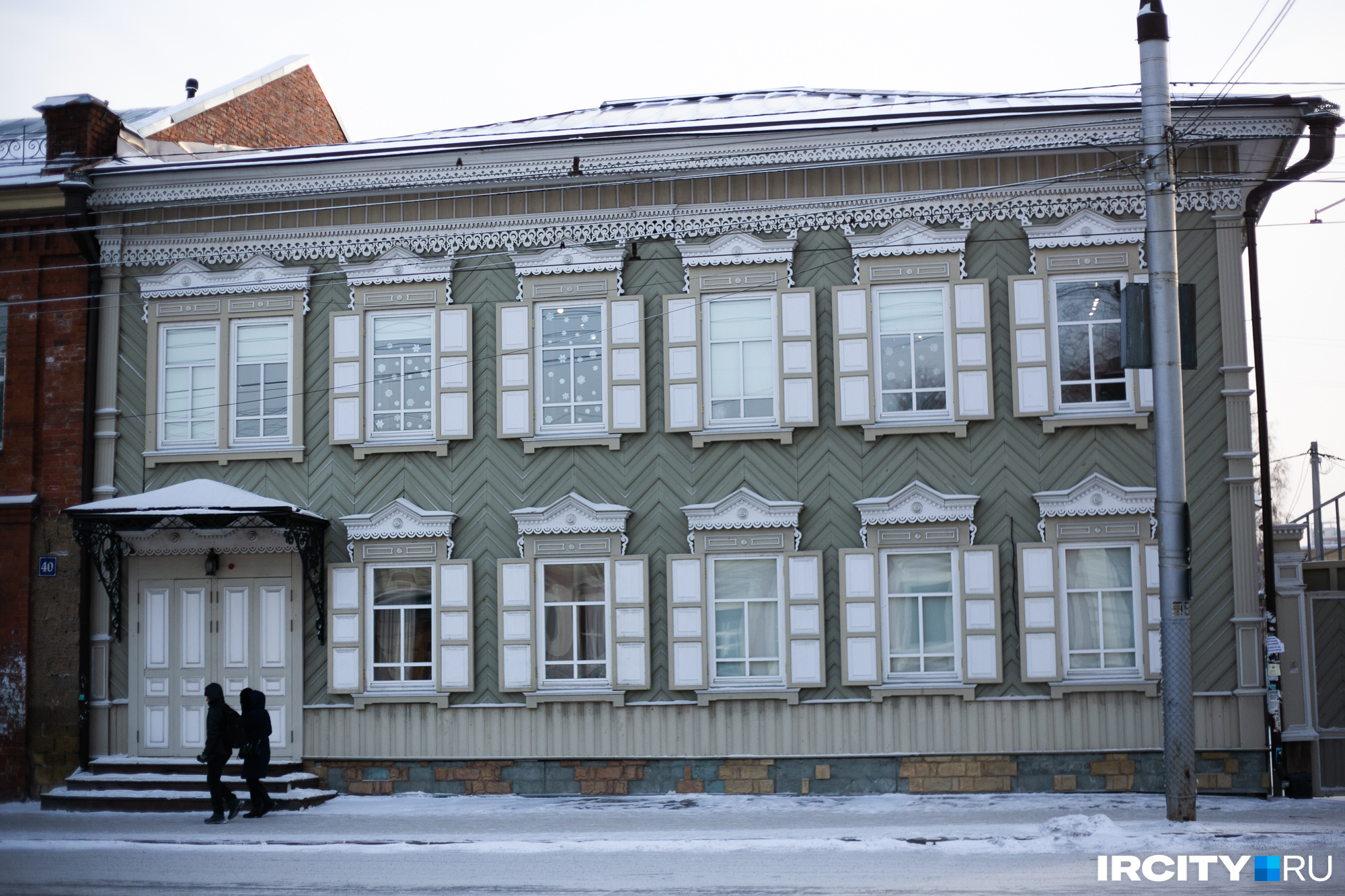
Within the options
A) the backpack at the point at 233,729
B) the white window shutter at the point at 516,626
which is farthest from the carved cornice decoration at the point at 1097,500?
the backpack at the point at 233,729

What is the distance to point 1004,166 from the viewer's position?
14.7 m

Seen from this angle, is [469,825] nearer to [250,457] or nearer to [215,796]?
[215,796]

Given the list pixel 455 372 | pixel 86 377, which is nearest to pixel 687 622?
pixel 455 372

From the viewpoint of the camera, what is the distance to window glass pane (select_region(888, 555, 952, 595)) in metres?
14.6

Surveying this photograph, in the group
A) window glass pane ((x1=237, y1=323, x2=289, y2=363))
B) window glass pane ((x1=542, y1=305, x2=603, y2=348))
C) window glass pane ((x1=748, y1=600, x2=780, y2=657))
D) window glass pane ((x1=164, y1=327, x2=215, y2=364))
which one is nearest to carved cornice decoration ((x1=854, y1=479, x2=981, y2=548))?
window glass pane ((x1=748, y1=600, x2=780, y2=657))

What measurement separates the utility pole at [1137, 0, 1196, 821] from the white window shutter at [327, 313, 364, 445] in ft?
31.0

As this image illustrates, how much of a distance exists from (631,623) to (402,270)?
538cm

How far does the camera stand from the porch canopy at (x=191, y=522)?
47.3 ft

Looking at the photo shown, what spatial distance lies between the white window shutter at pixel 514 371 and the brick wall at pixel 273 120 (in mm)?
6407

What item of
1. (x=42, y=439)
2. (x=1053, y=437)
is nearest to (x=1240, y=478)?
(x=1053, y=437)

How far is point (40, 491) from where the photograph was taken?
1570 cm

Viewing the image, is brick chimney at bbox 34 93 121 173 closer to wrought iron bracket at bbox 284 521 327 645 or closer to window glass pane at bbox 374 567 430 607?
wrought iron bracket at bbox 284 521 327 645

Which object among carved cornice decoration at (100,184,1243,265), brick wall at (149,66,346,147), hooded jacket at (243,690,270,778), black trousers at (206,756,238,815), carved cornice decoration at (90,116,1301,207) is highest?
brick wall at (149,66,346,147)

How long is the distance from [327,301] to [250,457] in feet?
7.36
